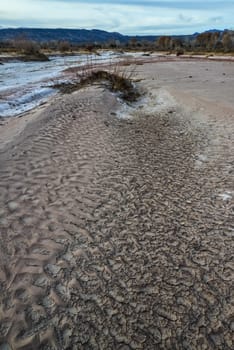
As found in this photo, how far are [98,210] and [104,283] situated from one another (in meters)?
1.43

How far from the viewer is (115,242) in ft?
12.5

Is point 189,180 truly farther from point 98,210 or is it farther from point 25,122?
point 25,122

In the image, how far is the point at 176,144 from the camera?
765cm

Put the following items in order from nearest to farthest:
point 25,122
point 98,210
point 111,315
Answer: point 111,315
point 98,210
point 25,122

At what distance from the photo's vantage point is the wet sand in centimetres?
275

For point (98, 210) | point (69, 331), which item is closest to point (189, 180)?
point (98, 210)

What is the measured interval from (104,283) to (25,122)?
7407mm

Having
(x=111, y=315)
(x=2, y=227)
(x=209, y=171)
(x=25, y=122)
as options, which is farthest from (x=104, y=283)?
(x=25, y=122)

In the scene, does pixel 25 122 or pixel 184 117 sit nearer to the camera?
pixel 25 122

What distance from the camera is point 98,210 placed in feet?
14.7

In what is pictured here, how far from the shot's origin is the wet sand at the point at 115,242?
2746mm

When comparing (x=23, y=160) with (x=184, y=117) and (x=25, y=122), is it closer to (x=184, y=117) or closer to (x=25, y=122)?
(x=25, y=122)

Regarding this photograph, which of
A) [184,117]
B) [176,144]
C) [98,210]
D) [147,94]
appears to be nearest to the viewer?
[98,210]

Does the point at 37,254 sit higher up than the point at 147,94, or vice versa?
the point at 37,254
